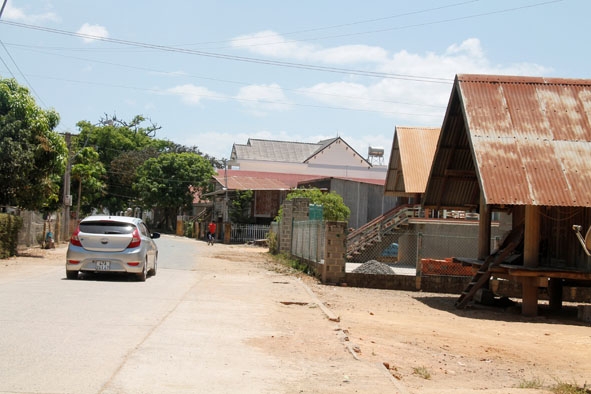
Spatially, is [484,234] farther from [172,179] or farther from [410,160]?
[172,179]

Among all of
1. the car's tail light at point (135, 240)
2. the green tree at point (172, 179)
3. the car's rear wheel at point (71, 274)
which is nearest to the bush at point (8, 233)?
the car's rear wheel at point (71, 274)

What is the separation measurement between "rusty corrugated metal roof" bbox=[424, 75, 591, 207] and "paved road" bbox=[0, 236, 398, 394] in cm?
546

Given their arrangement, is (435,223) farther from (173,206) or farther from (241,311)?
(173,206)

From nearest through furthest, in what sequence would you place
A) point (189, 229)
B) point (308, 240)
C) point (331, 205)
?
point (308, 240), point (331, 205), point (189, 229)

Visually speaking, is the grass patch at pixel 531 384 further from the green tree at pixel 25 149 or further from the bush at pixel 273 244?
the bush at pixel 273 244

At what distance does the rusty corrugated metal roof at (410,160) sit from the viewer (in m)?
32.1

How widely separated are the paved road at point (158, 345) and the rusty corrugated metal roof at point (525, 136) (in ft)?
17.9

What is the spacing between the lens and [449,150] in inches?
810

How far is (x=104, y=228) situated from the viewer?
56.9 ft

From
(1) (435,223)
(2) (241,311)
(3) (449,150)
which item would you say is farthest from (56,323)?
(1) (435,223)

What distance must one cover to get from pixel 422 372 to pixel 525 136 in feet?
32.9

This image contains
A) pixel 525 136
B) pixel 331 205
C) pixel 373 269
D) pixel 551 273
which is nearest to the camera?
pixel 551 273

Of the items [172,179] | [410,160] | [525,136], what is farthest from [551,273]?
[172,179]

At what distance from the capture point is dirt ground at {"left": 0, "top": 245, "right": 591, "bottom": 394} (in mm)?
8492
